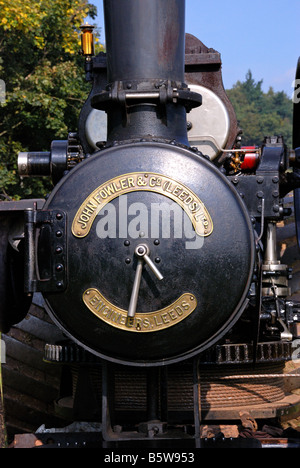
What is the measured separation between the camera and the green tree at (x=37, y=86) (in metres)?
16.3

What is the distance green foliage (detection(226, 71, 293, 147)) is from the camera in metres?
67.0

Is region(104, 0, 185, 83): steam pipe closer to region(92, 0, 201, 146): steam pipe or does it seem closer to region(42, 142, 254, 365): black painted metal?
region(92, 0, 201, 146): steam pipe

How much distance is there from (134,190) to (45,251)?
0.47 metres

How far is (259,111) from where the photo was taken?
87.3 meters

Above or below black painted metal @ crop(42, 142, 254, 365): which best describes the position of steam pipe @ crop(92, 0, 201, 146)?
above

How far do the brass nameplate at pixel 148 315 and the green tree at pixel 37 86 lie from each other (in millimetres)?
12440

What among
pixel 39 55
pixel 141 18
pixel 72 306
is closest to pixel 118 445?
pixel 72 306

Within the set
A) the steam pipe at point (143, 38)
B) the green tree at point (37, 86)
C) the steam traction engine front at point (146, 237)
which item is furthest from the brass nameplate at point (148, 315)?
the green tree at point (37, 86)

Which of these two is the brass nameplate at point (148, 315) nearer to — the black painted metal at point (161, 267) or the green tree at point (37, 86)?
the black painted metal at point (161, 267)

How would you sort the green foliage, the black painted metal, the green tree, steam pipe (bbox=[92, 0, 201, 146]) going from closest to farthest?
the black painted metal → steam pipe (bbox=[92, 0, 201, 146]) → the green tree → the green foliage

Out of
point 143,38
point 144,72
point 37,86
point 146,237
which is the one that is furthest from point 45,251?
point 37,86

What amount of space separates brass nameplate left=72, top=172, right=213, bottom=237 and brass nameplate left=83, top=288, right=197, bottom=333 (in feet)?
1.00

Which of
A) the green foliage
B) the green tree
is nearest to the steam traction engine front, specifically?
the green tree
